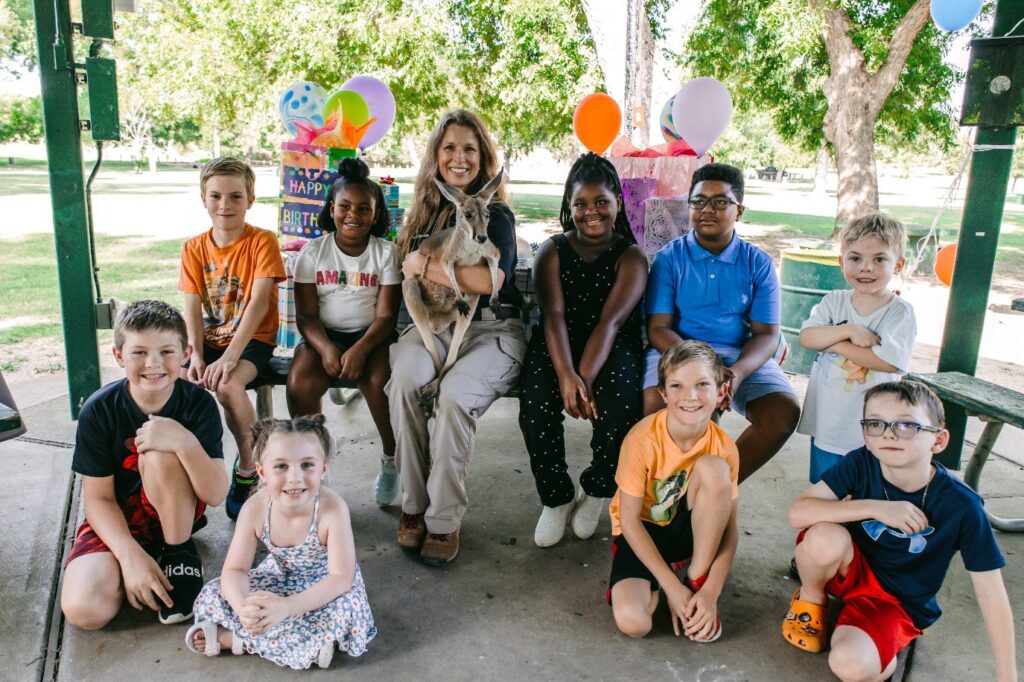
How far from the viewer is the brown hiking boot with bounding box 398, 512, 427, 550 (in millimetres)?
3117

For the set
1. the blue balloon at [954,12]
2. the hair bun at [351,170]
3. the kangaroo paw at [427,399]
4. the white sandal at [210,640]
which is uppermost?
the blue balloon at [954,12]

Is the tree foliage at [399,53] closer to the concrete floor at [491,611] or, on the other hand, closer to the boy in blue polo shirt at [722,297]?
the boy in blue polo shirt at [722,297]

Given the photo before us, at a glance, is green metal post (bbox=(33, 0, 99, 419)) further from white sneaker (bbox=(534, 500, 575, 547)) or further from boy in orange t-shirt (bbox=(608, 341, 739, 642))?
boy in orange t-shirt (bbox=(608, 341, 739, 642))

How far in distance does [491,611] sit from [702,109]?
11.0ft

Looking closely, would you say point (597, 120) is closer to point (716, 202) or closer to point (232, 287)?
point (716, 202)

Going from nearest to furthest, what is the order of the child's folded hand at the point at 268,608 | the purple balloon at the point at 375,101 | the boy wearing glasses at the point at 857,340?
the child's folded hand at the point at 268,608
the boy wearing glasses at the point at 857,340
the purple balloon at the point at 375,101

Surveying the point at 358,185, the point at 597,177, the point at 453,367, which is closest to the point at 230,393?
the point at 453,367

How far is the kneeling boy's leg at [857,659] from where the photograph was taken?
2318mm

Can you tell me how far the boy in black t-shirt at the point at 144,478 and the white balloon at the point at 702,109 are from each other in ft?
10.8

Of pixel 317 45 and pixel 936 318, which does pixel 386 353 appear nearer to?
pixel 936 318

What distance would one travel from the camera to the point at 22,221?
1505cm

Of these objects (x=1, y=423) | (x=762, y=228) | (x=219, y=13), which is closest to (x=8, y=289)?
(x=219, y=13)

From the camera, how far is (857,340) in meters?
3.03

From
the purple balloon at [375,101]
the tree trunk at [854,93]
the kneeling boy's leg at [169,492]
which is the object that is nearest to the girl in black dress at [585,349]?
the kneeling boy's leg at [169,492]
